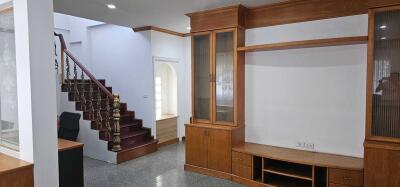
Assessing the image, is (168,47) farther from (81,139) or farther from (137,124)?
(81,139)

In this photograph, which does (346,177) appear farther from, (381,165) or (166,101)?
(166,101)

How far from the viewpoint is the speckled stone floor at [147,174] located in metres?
3.77

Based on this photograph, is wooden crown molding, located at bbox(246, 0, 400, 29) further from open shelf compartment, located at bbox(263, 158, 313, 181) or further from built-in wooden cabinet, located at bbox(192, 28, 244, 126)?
open shelf compartment, located at bbox(263, 158, 313, 181)

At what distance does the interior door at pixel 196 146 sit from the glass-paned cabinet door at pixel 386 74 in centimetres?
230

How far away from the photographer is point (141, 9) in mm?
4090

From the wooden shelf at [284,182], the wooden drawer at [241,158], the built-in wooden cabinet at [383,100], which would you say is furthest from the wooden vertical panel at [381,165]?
the wooden drawer at [241,158]

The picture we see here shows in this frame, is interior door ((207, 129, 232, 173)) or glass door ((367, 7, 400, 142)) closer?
glass door ((367, 7, 400, 142))

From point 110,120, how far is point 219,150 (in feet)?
8.40

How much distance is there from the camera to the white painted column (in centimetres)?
223

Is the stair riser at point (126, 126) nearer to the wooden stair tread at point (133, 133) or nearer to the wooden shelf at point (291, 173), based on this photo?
the wooden stair tread at point (133, 133)

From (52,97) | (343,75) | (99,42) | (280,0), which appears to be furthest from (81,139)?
(343,75)

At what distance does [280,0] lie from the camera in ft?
11.7

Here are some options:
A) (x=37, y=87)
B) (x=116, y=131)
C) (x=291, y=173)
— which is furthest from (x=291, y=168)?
(x=37, y=87)

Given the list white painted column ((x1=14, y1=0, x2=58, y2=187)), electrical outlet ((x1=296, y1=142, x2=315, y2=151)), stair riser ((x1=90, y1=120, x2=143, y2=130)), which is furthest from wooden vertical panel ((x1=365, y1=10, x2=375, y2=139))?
stair riser ((x1=90, y1=120, x2=143, y2=130))
